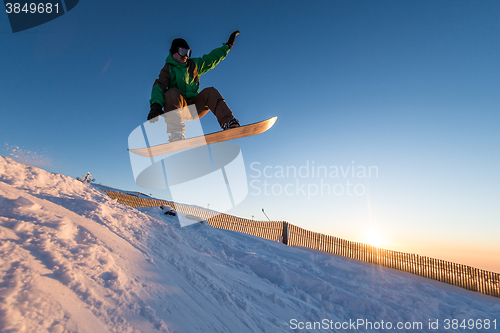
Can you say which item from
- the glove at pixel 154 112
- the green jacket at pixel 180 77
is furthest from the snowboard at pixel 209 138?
the green jacket at pixel 180 77

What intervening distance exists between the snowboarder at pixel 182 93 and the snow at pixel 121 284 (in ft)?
5.65

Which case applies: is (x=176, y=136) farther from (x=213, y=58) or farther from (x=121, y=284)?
(x=121, y=284)

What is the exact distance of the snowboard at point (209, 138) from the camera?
4078mm

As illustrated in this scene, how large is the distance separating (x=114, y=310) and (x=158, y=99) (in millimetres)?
3429

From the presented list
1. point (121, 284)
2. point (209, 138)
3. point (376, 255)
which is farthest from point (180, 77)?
point (376, 255)

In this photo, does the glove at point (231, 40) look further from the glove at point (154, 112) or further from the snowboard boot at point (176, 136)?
the snowboard boot at point (176, 136)

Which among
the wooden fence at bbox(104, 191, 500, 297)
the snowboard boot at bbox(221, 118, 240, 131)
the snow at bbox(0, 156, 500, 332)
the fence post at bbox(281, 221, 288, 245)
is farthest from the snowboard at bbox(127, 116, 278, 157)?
the fence post at bbox(281, 221, 288, 245)

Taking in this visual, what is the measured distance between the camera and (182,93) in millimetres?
4238

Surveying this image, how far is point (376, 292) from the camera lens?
4.70 meters

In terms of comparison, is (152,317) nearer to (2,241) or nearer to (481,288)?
(2,241)

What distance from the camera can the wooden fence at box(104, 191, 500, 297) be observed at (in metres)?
8.50

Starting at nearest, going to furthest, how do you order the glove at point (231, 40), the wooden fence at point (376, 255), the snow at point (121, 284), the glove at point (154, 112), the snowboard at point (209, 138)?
the snow at point (121, 284)
the glove at point (154, 112)
the snowboard at point (209, 138)
the glove at point (231, 40)
the wooden fence at point (376, 255)

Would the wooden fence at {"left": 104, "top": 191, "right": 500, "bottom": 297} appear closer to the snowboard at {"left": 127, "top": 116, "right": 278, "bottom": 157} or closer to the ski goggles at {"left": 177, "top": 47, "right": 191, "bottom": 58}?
the snowboard at {"left": 127, "top": 116, "right": 278, "bottom": 157}

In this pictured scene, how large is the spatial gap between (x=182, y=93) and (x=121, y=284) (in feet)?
11.5
